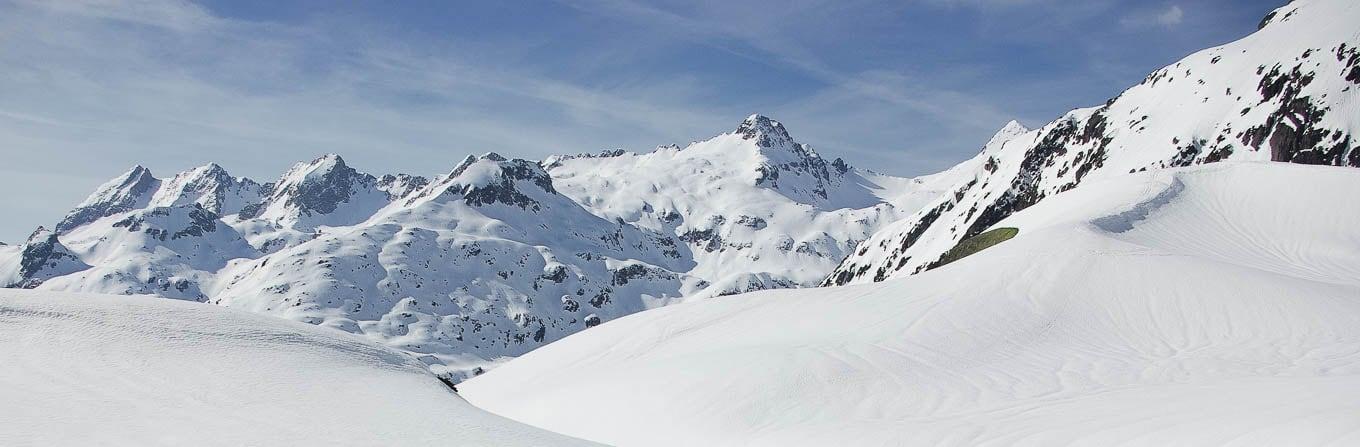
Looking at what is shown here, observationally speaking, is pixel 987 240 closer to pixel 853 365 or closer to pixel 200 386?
pixel 853 365

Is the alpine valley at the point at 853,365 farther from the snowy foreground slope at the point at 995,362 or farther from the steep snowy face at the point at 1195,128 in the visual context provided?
the steep snowy face at the point at 1195,128

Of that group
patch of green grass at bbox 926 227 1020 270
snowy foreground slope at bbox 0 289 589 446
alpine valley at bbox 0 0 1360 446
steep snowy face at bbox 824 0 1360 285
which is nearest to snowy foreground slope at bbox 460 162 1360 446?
alpine valley at bbox 0 0 1360 446

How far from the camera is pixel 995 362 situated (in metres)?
24.0

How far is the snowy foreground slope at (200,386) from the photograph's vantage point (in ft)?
43.1

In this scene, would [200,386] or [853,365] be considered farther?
[853,365]

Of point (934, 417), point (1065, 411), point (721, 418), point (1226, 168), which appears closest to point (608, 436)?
point (721, 418)

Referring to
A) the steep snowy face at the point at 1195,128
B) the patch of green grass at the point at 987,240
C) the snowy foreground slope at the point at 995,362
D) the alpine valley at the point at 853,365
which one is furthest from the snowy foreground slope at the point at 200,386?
the steep snowy face at the point at 1195,128

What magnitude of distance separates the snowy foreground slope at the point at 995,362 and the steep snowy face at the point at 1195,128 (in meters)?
67.9

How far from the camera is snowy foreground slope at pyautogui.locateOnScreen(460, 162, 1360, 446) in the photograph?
16.6 m

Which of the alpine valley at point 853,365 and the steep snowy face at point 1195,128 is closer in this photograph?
the alpine valley at point 853,365

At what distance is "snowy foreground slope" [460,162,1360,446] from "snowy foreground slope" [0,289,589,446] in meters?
6.48

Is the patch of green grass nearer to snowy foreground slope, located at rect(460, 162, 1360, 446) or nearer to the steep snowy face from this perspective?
snowy foreground slope, located at rect(460, 162, 1360, 446)

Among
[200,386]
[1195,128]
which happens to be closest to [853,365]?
[200,386]

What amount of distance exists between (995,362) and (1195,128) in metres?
112
